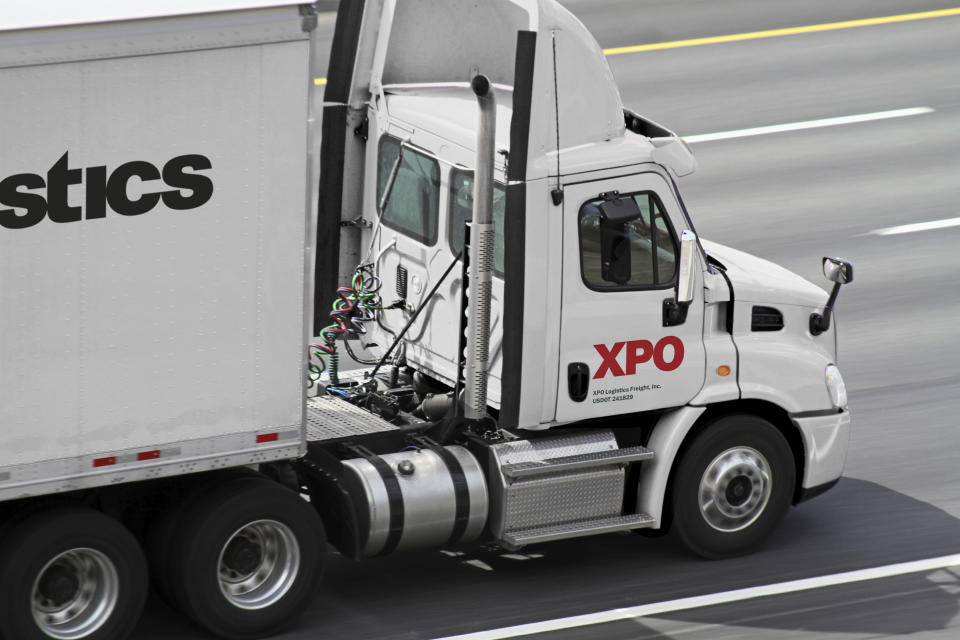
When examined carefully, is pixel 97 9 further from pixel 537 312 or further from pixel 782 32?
pixel 782 32

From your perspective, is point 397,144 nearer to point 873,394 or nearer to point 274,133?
point 274,133

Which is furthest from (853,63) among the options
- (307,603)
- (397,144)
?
(307,603)

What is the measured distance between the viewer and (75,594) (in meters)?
9.69

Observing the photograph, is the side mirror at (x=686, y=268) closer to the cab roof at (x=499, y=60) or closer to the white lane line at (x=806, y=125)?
the cab roof at (x=499, y=60)

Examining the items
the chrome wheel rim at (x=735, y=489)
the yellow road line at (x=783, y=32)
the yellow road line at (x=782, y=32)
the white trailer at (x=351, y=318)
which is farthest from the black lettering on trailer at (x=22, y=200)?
the yellow road line at (x=782, y=32)

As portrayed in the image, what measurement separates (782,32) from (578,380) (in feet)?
48.5

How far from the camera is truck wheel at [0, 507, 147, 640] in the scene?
30.8 feet

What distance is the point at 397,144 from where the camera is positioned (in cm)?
1184

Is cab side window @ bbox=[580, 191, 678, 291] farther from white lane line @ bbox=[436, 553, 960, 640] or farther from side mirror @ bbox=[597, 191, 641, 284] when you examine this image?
white lane line @ bbox=[436, 553, 960, 640]

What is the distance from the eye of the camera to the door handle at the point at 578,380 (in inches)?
428

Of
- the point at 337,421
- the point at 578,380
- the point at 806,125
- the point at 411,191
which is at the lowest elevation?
the point at 337,421

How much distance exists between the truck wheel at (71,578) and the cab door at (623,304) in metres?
2.80

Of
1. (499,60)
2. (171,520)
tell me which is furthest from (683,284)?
(171,520)

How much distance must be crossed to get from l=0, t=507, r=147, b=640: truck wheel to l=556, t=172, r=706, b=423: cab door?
2.80m
